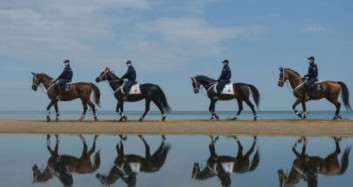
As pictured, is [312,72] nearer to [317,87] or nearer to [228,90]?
[317,87]

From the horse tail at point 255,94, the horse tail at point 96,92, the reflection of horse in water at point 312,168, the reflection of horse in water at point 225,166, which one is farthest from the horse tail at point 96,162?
the horse tail at point 255,94

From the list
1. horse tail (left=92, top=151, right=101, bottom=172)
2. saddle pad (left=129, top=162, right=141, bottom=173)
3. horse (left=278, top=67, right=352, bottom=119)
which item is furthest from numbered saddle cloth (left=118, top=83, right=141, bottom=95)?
saddle pad (left=129, top=162, right=141, bottom=173)

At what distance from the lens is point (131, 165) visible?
9555mm

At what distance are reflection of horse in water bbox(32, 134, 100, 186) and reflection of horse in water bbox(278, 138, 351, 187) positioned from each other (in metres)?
3.99

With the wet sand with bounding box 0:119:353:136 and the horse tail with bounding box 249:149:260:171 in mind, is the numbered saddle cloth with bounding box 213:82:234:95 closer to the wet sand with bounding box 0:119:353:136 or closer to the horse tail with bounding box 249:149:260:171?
the wet sand with bounding box 0:119:353:136

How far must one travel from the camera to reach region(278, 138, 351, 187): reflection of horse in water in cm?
782

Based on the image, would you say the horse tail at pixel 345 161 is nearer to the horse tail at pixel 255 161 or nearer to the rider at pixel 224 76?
the horse tail at pixel 255 161

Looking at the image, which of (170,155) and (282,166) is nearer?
(282,166)

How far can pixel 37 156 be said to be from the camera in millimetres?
11180

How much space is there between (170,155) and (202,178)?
3308mm

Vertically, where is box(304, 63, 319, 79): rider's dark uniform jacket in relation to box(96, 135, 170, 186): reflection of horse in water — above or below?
above

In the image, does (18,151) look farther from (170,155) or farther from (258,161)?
(258,161)

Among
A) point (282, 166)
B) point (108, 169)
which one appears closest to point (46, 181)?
point (108, 169)

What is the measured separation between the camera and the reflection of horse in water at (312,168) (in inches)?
308
